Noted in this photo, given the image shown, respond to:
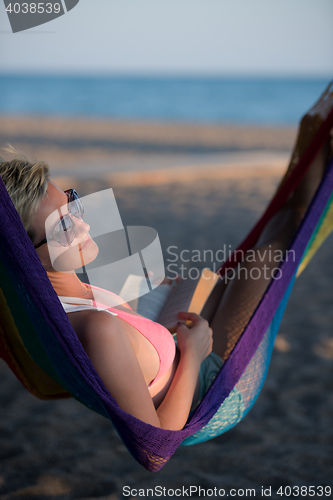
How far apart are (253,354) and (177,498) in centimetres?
53

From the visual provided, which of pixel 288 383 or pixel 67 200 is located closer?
pixel 67 200

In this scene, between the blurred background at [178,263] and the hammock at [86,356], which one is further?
the blurred background at [178,263]

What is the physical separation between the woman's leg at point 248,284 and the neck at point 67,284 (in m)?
0.50

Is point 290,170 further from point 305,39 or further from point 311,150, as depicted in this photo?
point 305,39

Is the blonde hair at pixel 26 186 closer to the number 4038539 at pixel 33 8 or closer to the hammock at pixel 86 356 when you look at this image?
the hammock at pixel 86 356

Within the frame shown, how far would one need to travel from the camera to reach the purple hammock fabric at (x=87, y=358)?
696 millimetres

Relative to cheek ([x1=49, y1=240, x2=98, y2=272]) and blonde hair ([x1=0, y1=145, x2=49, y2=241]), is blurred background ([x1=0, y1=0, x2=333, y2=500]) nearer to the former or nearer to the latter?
blonde hair ([x1=0, y1=145, x2=49, y2=241])

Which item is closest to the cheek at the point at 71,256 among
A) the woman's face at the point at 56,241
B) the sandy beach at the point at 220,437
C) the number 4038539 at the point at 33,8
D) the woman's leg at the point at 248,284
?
the woman's face at the point at 56,241

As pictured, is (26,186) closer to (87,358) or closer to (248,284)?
(87,358)

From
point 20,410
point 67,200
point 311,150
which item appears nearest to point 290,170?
point 311,150

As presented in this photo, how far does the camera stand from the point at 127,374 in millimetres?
721

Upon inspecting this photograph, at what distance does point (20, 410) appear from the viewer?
1565 millimetres

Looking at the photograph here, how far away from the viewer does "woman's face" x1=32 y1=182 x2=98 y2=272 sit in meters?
0.72

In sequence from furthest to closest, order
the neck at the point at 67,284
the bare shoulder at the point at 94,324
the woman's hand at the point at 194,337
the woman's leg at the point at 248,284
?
1. the woman's leg at the point at 248,284
2. the woman's hand at the point at 194,337
3. the neck at the point at 67,284
4. the bare shoulder at the point at 94,324
